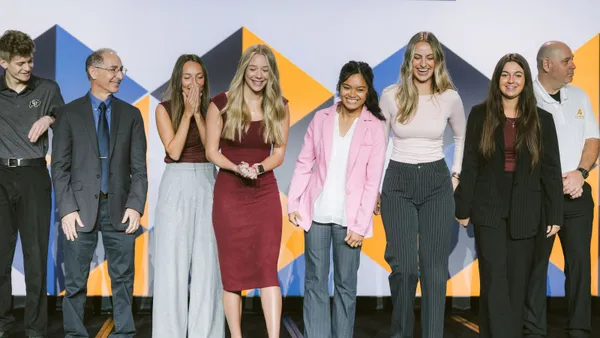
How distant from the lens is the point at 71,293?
4.14m

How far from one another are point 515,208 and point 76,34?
11.5 feet

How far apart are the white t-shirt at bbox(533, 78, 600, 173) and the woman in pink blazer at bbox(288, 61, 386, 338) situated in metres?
1.32

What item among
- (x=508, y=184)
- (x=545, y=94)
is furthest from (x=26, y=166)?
(x=545, y=94)

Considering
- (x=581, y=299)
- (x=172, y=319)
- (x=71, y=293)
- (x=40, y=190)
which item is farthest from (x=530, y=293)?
(x=40, y=190)

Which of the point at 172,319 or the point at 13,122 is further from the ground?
the point at 13,122

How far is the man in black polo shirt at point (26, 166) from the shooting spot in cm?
449

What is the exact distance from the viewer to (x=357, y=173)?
3906mm

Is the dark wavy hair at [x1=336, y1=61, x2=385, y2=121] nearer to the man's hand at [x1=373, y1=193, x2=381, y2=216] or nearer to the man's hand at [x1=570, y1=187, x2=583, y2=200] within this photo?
the man's hand at [x1=373, y1=193, x2=381, y2=216]

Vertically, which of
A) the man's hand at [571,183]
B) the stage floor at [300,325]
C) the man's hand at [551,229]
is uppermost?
the man's hand at [571,183]

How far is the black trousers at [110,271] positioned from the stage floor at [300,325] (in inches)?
22.3

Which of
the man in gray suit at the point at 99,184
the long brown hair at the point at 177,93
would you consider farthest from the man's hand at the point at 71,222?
the long brown hair at the point at 177,93

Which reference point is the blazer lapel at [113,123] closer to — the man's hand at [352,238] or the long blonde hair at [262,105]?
the long blonde hair at [262,105]

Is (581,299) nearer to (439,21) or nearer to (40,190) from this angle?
(439,21)

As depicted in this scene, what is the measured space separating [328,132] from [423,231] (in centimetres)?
76
